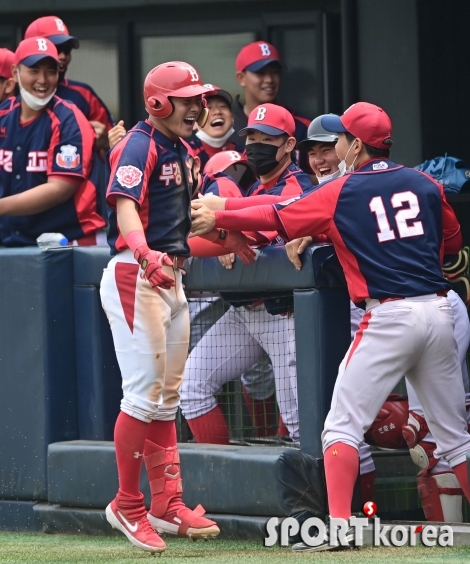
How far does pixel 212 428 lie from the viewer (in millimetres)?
5371

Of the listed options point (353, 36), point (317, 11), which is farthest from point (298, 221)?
point (317, 11)

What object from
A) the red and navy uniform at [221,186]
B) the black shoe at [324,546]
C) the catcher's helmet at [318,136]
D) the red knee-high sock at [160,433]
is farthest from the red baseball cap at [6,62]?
the black shoe at [324,546]

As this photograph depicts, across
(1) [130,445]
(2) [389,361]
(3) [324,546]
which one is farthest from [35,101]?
(3) [324,546]

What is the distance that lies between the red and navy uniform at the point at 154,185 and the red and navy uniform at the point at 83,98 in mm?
2278

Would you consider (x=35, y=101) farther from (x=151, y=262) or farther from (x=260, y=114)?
(x=151, y=262)

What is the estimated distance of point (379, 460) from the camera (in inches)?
220

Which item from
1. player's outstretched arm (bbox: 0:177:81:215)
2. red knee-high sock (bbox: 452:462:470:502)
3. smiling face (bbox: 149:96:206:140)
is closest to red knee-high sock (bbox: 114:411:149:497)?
smiling face (bbox: 149:96:206:140)

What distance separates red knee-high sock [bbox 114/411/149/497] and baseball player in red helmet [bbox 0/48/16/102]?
278 centimetres

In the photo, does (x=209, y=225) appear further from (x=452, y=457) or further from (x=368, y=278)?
(x=452, y=457)

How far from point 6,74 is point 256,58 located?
131 cm

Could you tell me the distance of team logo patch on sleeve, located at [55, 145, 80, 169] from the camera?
5.94 metres

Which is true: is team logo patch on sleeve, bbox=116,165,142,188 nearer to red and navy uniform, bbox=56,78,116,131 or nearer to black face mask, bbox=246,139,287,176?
black face mask, bbox=246,139,287,176

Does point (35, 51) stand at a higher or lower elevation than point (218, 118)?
higher

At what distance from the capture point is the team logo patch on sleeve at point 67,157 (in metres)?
5.94
